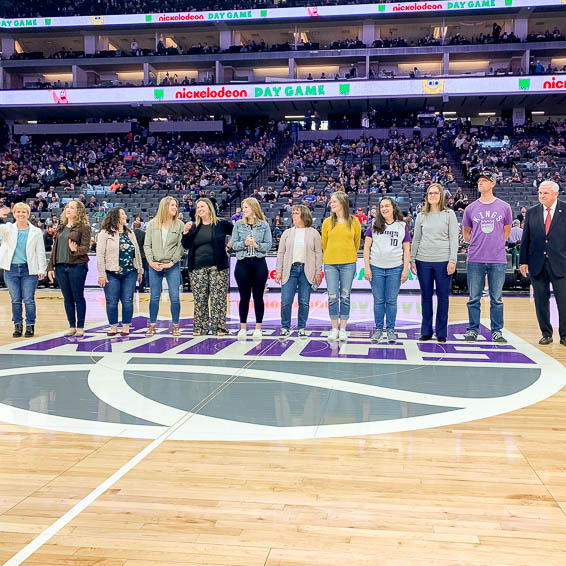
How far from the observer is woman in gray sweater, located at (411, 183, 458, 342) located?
628 cm

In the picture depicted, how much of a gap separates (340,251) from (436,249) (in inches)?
41.2

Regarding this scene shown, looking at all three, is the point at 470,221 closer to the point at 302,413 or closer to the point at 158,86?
the point at 302,413

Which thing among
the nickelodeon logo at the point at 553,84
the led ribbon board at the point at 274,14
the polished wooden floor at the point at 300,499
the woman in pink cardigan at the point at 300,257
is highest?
the led ribbon board at the point at 274,14

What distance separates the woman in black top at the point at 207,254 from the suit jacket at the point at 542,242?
11.2ft

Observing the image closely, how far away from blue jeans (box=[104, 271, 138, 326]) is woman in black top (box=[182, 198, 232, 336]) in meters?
0.75

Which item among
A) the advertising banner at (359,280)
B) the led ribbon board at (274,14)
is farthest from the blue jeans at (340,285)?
the led ribbon board at (274,14)

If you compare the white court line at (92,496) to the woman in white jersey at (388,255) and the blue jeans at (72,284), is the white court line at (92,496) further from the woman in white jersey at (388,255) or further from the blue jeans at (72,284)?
the blue jeans at (72,284)

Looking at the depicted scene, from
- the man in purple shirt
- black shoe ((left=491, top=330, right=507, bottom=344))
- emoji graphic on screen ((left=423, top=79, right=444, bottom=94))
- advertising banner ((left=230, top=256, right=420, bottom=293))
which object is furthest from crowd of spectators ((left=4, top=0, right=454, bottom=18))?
black shoe ((left=491, top=330, right=507, bottom=344))

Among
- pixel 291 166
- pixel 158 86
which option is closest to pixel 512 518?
pixel 291 166

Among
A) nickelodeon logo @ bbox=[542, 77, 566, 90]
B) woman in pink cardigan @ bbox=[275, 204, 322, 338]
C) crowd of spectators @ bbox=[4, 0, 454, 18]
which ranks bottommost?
woman in pink cardigan @ bbox=[275, 204, 322, 338]

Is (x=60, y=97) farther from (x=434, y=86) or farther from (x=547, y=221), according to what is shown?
(x=547, y=221)

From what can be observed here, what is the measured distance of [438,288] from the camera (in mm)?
6430

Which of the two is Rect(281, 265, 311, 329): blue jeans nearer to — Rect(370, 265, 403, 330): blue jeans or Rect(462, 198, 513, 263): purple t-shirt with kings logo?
Rect(370, 265, 403, 330): blue jeans

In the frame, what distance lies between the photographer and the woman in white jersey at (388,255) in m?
6.33
